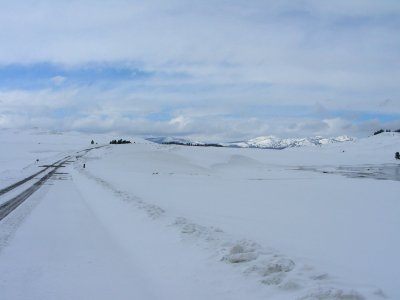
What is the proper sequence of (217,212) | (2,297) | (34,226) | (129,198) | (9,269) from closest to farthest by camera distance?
(2,297) < (9,269) < (34,226) < (217,212) < (129,198)

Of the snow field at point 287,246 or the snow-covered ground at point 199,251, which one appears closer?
the snow field at point 287,246

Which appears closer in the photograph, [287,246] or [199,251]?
[199,251]

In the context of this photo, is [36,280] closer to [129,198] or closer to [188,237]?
[188,237]

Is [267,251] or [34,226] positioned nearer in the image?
[267,251]

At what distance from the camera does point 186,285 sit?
6.42m

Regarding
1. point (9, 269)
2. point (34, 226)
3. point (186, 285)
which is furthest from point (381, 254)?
point (34, 226)

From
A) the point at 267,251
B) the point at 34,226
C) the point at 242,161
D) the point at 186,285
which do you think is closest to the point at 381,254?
the point at 267,251

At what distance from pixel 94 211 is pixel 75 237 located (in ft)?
13.3

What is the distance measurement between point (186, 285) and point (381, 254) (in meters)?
3.71

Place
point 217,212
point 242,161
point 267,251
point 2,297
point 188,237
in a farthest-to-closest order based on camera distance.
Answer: point 242,161
point 217,212
point 188,237
point 267,251
point 2,297

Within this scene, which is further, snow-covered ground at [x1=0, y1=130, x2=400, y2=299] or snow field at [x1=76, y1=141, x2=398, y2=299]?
snow-covered ground at [x1=0, y1=130, x2=400, y2=299]

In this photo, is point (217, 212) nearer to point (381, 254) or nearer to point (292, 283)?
point (381, 254)

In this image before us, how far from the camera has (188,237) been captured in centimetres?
938

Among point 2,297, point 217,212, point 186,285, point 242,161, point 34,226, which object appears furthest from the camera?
point 242,161
